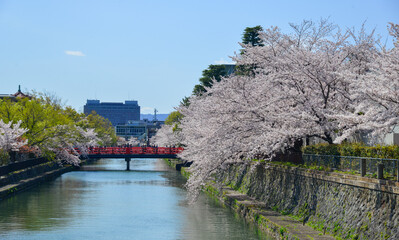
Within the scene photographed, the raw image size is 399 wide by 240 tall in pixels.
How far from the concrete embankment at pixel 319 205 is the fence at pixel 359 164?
0.42 metres

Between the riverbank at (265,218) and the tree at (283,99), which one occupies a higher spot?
the tree at (283,99)

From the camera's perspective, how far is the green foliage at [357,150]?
1886 cm

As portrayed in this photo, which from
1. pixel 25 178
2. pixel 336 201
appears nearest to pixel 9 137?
pixel 25 178

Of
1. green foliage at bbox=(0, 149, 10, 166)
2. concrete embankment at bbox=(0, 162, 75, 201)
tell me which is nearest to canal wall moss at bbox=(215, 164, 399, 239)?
concrete embankment at bbox=(0, 162, 75, 201)

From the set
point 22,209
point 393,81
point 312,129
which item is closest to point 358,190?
point 393,81

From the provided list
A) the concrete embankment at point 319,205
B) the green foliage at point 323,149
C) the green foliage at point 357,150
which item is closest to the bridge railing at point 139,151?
the concrete embankment at point 319,205

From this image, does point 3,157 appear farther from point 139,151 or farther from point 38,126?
point 139,151

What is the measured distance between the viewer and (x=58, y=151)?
58.2m

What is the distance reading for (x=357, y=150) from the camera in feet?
69.5

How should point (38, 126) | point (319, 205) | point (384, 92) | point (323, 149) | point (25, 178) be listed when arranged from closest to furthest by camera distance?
1. point (384, 92)
2. point (319, 205)
3. point (323, 149)
4. point (25, 178)
5. point (38, 126)

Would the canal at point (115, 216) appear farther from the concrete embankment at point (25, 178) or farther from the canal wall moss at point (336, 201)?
the canal wall moss at point (336, 201)

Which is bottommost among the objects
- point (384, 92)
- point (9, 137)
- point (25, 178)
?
point (25, 178)

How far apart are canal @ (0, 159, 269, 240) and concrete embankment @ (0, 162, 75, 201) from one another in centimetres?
72

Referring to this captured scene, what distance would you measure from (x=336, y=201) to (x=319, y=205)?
1.80m
